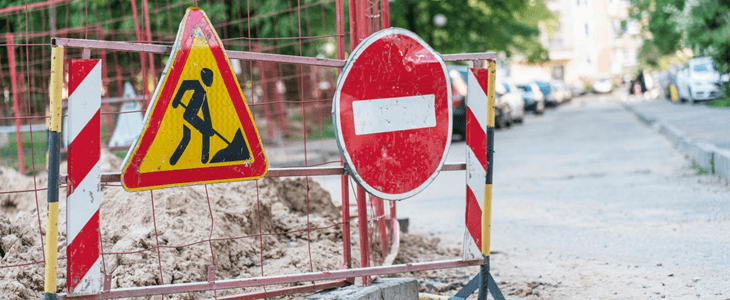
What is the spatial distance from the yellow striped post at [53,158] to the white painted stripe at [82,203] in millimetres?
52

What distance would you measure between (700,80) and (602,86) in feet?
124

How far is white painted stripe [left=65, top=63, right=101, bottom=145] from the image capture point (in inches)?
108

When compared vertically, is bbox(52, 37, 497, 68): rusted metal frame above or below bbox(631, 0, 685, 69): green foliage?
below

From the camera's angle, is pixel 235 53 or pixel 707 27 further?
pixel 707 27

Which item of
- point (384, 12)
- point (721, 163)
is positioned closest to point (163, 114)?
point (384, 12)

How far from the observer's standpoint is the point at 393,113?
3393mm

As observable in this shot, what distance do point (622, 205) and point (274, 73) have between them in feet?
Answer: 45.0

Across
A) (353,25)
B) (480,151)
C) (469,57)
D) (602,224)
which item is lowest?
(602,224)

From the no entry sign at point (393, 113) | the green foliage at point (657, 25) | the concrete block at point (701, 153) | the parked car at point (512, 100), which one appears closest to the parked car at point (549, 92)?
the green foliage at point (657, 25)

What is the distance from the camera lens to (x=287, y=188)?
5.99 meters

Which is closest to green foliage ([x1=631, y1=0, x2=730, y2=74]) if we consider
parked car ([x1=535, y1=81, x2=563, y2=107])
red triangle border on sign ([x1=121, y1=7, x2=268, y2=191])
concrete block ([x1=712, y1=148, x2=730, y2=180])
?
concrete block ([x1=712, y1=148, x2=730, y2=180])

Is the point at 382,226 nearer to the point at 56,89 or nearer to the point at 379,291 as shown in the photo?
the point at 379,291

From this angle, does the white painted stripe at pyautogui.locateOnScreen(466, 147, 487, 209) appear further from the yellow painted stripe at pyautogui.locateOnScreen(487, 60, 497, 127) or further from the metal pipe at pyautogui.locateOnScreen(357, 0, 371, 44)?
the metal pipe at pyautogui.locateOnScreen(357, 0, 371, 44)

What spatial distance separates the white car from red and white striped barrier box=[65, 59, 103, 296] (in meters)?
25.0
